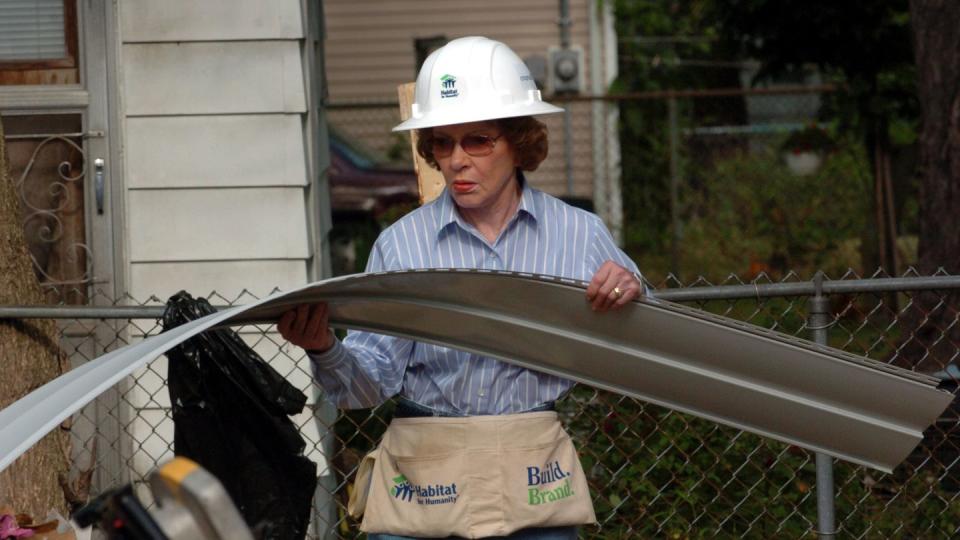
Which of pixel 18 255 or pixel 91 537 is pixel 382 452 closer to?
pixel 91 537

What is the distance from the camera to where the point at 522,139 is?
3.09 metres

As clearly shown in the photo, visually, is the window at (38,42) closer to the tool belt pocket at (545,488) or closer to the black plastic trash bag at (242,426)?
the black plastic trash bag at (242,426)

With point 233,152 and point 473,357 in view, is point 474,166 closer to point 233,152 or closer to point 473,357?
point 473,357

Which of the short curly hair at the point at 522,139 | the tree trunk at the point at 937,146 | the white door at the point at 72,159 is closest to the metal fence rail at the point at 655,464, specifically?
the white door at the point at 72,159

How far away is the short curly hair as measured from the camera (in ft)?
10.1

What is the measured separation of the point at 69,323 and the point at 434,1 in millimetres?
11028

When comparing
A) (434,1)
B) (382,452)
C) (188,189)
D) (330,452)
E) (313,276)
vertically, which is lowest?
(330,452)

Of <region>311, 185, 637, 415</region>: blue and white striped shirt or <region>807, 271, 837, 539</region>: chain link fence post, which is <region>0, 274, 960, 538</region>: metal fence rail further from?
<region>311, 185, 637, 415</region>: blue and white striped shirt

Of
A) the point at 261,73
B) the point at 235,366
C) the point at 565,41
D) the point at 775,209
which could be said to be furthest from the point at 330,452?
the point at 565,41

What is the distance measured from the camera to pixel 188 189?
5.31 metres

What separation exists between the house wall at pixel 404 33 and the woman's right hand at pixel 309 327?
40.5ft

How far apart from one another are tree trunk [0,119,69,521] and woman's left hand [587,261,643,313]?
1.96 meters

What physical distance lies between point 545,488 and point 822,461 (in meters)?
1.43

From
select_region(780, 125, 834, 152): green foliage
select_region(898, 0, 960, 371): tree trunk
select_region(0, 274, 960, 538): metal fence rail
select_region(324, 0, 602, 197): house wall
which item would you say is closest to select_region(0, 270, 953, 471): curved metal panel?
select_region(0, 274, 960, 538): metal fence rail
